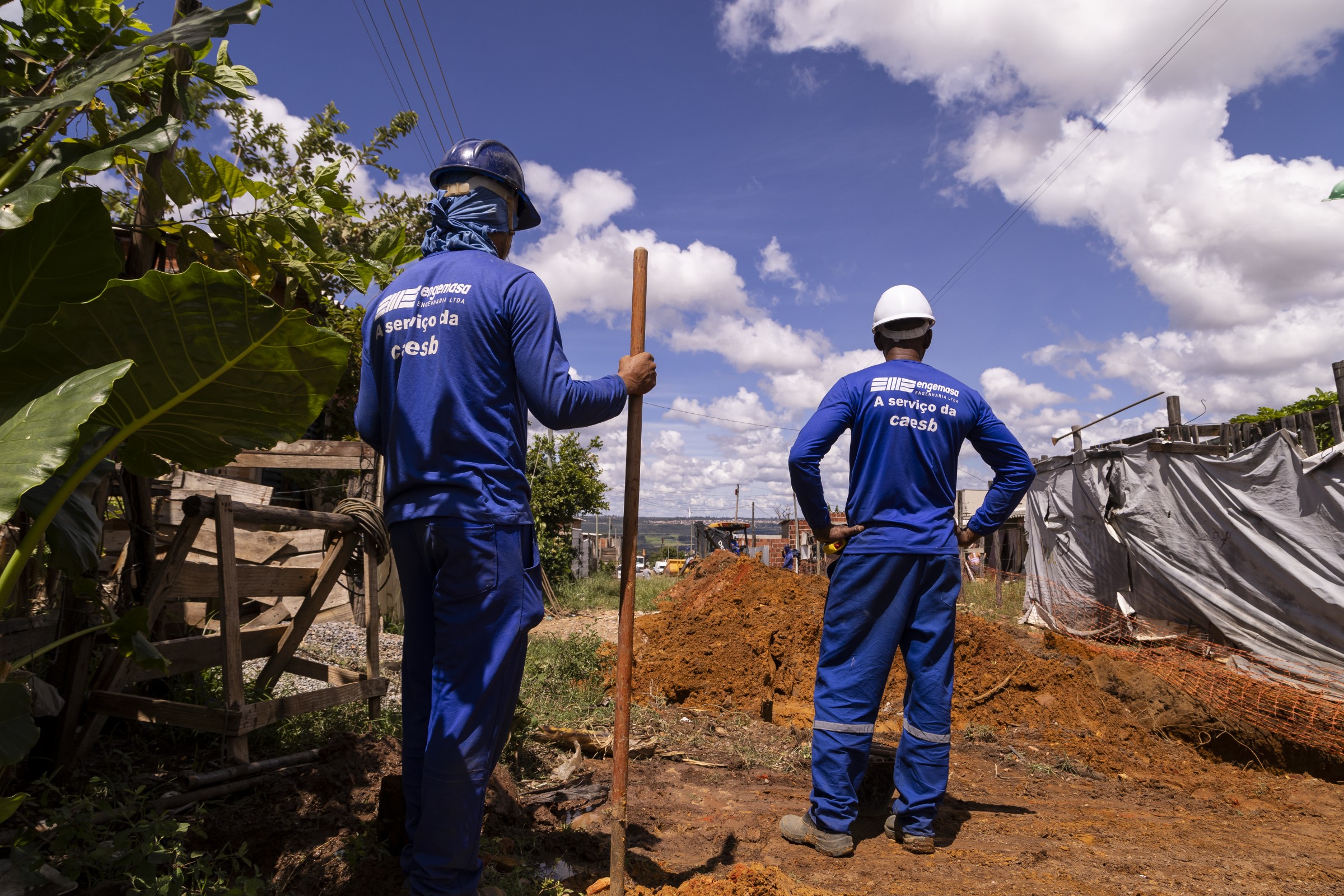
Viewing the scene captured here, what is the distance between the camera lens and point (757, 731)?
16.9 feet

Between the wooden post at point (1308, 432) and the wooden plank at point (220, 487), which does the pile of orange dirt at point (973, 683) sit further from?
the wooden plank at point (220, 487)


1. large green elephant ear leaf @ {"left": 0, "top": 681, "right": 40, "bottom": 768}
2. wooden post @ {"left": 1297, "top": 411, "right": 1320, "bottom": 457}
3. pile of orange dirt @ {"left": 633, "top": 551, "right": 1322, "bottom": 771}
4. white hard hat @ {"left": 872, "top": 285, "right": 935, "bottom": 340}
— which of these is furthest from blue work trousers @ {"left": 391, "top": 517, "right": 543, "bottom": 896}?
wooden post @ {"left": 1297, "top": 411, "right": 1320, "bottom": 457}

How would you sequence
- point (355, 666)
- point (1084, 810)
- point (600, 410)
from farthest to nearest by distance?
point (355, 666)
point (1084, 810)
point (600, 410)

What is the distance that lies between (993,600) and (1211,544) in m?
5.52

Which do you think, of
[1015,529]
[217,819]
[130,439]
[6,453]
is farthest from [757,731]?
[1015,529]

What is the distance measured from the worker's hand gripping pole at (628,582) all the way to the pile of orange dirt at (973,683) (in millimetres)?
3027

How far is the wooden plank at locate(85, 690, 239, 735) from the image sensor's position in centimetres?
268

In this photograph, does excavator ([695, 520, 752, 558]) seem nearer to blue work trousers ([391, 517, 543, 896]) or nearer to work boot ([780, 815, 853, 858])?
work boot ([780, 815, 853, 858])

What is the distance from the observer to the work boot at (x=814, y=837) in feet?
9.55

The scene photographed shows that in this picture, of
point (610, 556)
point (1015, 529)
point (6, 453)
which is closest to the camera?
point (6, 453)

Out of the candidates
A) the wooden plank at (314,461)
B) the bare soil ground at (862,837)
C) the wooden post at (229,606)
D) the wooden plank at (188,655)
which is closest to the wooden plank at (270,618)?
the wooden plank at (314,461)

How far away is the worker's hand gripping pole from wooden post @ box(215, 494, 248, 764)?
1.33m

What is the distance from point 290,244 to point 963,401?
2.65 m

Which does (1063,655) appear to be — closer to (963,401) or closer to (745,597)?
(745,597)
